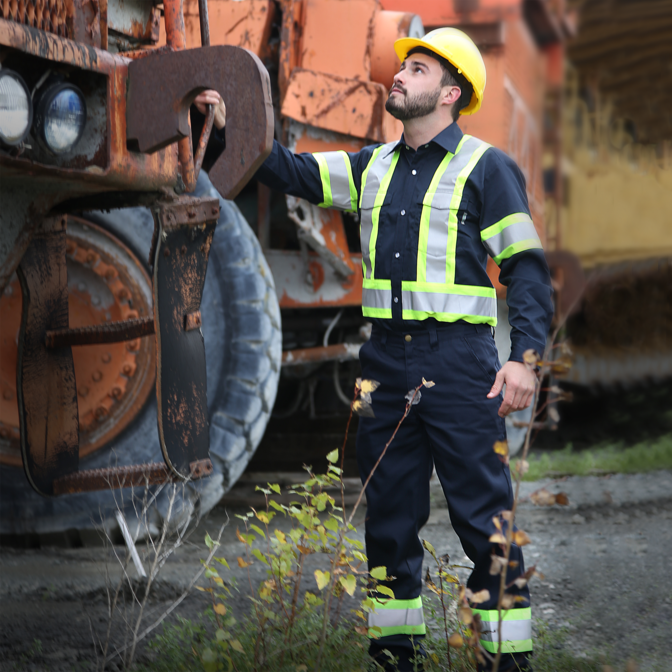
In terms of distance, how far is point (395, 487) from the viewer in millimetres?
2115

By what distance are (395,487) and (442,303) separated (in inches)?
19.9

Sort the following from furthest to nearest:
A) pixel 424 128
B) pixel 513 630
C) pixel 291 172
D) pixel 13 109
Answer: pixel 291 172
pixel 424 128
pixel 513 630
pixel 13 109

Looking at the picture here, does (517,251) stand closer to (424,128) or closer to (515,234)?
(515,234)

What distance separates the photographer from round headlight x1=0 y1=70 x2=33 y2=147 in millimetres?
1678

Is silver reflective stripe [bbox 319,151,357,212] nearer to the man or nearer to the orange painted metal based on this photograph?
the man

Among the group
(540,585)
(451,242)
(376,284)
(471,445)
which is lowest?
(540,585)

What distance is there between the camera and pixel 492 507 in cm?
199

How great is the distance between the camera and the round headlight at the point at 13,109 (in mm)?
1678

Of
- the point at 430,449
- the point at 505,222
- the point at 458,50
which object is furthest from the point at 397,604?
the point at 458,50

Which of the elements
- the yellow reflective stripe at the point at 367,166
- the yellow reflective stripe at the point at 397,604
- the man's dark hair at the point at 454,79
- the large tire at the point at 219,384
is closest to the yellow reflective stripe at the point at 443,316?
the yellow reflective stripe at the point at 367,166

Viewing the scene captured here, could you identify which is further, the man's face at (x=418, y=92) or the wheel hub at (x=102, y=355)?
the wheel hub at (x=102, y=355)

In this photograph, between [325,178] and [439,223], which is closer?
[439,223]

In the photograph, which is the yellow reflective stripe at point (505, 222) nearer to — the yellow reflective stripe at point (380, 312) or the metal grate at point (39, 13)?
the yellow reflective stripe at point (380, 312)

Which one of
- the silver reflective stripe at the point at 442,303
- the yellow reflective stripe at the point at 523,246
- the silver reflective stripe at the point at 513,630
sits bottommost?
the silver reflective stripe at the point at 513,630
